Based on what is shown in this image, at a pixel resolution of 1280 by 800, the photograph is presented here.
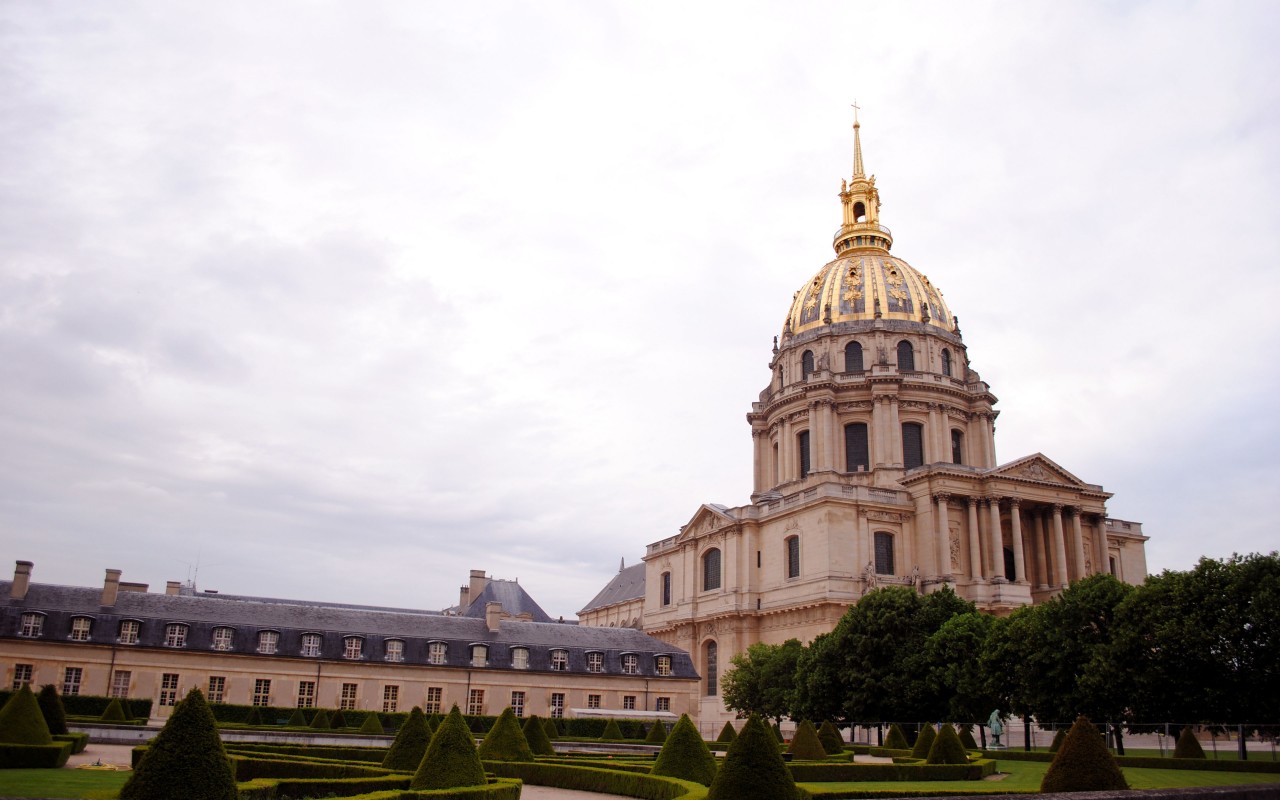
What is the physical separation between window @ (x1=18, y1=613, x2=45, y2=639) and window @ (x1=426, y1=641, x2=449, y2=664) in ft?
55.7

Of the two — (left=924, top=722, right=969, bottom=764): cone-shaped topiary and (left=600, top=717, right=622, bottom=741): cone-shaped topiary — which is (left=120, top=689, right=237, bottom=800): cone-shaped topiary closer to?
(left=924, top=722, right=969, bottom=764): cone-shaped topiary

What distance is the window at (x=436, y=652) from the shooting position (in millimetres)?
50219

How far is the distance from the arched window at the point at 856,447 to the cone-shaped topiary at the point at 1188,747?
40386 mm

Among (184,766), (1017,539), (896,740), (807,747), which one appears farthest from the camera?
(1017,539)

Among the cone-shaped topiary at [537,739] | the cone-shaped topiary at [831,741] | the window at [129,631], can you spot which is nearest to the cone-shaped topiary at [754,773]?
the cone-shaped topiary at [537,739]

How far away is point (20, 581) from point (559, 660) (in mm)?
25410

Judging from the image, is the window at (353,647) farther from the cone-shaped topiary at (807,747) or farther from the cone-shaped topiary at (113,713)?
the cone-shaped topiary at (807,747)

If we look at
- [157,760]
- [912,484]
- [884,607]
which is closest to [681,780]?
[157,760]

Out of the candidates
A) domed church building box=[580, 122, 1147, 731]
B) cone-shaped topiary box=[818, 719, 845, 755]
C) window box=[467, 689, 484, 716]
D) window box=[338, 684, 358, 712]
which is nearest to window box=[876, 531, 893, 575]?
domed church building box=[580, 122, 1147, 731]

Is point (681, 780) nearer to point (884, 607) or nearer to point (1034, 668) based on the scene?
point (1034, 668)

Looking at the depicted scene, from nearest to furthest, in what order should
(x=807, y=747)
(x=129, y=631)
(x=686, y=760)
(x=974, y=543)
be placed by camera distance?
(x=686, y=760) → (x=807, y=747) → (x=129, y=631) → (x=974, y=543)

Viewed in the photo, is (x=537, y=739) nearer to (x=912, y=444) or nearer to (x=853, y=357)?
(x=912, y=444)

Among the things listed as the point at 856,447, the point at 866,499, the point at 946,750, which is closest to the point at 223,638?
the point at 946,750

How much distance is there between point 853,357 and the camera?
242 feet
